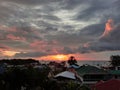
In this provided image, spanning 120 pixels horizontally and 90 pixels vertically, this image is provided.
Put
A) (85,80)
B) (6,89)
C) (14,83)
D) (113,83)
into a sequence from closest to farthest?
(6,89)
(14,83)
(113,83)
(85,80)

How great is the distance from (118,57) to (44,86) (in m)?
69.2

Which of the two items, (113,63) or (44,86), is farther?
(113,63)

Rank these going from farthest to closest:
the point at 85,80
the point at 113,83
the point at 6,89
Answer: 1. the point at 85,80
2. the point at 113,83
3. the point at 6,89

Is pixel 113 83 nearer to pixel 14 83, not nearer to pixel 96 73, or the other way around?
pixel 14 83

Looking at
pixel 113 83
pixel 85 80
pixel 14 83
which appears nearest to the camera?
pixel 14 83

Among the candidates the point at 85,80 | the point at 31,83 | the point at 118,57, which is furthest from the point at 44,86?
the point at 118,57

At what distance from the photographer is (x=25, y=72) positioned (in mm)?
42500

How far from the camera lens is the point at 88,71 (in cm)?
6812

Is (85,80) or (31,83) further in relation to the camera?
(85,80)

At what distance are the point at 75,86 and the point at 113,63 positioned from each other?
224 feet

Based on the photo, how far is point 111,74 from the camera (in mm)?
68250

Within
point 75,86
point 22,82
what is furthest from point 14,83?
point 75,86

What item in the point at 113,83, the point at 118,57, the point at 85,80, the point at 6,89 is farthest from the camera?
the point at 118,57

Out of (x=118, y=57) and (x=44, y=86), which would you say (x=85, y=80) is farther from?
(x=118, y=57)
